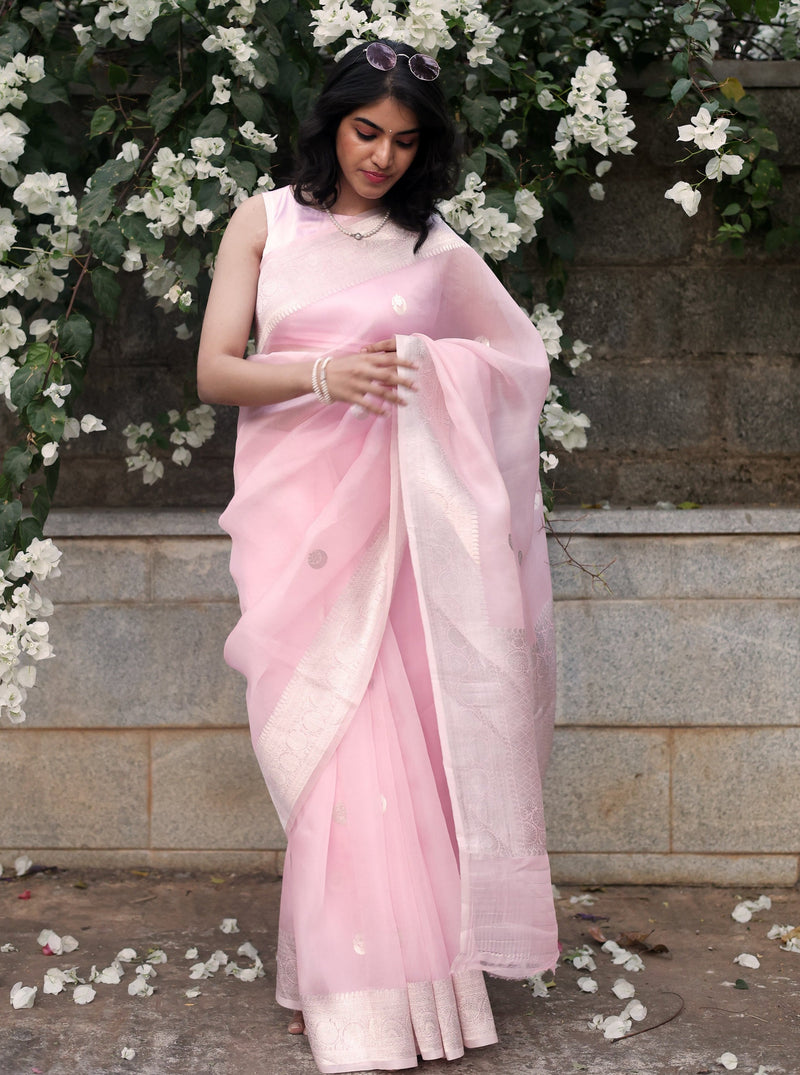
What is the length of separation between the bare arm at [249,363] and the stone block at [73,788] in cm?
142

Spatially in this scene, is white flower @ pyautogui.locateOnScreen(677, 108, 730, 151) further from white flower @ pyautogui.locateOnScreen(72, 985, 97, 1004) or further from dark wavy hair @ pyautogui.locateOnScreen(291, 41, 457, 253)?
white flower @ pyautogui.locateOnScreen(72, 985, 97, 1004)

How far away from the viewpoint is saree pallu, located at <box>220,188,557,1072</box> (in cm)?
233

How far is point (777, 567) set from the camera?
11.0 feet

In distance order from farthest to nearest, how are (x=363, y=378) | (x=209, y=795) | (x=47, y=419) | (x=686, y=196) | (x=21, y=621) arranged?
(x=209, y=795) → (x=686, y=196) → (x=47, y=419) → (x=21, y=621) → (x=363, y=378)

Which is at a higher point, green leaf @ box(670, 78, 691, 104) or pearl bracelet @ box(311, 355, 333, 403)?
green leaf @ box(670, 78, 691, 104)

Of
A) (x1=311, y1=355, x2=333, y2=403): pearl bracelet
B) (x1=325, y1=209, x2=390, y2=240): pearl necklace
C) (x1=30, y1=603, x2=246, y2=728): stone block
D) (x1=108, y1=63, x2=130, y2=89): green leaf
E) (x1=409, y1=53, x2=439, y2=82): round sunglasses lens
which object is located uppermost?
(x1=108, y1=63, x2=130, y2=89): green leaf

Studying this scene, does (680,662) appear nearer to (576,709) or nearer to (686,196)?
(576,709)

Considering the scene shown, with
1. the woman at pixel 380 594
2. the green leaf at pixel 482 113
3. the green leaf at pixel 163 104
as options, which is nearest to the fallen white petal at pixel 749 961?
the woman at pixel 380 594

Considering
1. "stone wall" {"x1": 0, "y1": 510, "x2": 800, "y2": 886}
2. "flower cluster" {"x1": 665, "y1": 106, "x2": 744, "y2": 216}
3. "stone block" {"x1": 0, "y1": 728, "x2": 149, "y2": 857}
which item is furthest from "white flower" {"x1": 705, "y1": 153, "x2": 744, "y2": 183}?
"stone block" {"x1": 0, "y1": 728, "x2": 149, "y2": 857}

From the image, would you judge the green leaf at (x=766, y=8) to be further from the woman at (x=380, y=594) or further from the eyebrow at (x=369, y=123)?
the eyebrow at (x=369, y=123)

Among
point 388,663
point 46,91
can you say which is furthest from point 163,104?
point 388,663

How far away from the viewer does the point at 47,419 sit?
9.11 ft

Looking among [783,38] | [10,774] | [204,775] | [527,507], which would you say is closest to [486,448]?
[527,507]

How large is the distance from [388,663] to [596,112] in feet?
5.13
